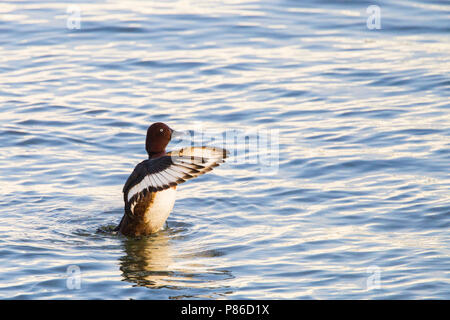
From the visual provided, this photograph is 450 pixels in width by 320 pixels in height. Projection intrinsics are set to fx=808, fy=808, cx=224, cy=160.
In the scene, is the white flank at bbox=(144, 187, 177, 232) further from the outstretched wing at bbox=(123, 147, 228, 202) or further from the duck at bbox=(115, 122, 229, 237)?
the outstretched wing at bbox=(123, 147, 228, 202)

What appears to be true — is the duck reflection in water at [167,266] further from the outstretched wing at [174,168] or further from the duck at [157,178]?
the outstretched wing at [174,168]

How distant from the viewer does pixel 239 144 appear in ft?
37.6

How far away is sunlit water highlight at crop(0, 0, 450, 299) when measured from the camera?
7.71 m

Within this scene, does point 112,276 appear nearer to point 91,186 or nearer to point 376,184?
point 91,186

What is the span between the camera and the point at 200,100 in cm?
1320

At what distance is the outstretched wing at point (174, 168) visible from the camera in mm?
7895

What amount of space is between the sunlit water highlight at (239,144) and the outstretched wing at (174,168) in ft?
2.45

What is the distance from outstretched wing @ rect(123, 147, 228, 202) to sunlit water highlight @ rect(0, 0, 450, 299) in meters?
0.75

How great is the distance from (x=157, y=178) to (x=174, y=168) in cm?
25

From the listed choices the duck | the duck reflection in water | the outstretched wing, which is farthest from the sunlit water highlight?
the outstretched wing

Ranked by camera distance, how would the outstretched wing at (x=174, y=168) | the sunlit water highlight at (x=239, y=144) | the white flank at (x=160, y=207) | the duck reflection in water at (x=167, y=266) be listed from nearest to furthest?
the duck reflection in water at (x=167, y=266) < the sunlit water highlight at (x=239, y=144) < the outstretched wing at (x=174, y=168) < the white flank at (x=160, y=207)

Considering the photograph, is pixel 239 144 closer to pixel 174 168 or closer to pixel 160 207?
pixel 160 207

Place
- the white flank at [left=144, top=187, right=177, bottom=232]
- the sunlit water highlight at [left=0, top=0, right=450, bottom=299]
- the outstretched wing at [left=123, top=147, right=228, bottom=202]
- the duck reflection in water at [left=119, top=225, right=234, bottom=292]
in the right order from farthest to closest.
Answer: the white flank at [left=144, top=187, right=177, bottom=232] < the outstretched wing at [left=123, top=147, right=228, bottom=202] < the sunlit water highlight at [left=0, top=0, right=450, bottom=299] < the duck reflection in water at [left=119, top=225, right=234, bottom=292]

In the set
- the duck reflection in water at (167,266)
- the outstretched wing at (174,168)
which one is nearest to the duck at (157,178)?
the outstretched wing at (174,168)
